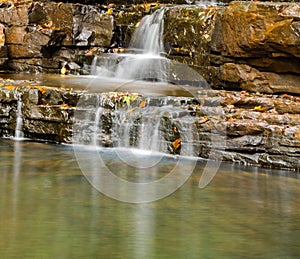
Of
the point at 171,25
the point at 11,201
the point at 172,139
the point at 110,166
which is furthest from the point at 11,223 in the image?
the point at 171,25

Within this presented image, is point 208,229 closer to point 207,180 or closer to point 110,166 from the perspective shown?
point 207,180

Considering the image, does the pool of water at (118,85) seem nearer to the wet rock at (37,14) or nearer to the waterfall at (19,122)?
the waterfall at (19,122)

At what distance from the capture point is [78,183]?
224 inches

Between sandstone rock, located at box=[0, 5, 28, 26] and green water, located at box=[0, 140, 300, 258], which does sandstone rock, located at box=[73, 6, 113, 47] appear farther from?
green water, located at box=[0, 140, 300, 258]

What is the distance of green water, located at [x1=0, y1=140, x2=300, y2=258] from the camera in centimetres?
392

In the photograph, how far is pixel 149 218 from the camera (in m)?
4.63

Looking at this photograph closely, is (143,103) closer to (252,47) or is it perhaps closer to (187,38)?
(252,47)

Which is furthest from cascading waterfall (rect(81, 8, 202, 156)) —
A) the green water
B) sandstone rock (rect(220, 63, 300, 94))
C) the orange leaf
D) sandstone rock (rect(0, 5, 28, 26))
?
sandstone rock (rect(0, 5, 28, 26))

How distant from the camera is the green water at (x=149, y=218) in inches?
154

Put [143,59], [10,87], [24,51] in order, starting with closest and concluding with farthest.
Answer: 1. [10,87]
2. [143,59]
3. [24,51]

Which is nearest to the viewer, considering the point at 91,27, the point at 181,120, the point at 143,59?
the point at 181,120

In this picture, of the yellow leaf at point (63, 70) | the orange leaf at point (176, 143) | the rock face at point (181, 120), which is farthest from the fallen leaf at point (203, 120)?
the yellow leaf at point (63, 70)

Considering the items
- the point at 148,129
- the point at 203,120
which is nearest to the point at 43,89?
the point at 148,129

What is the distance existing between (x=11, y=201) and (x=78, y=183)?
0.92m
